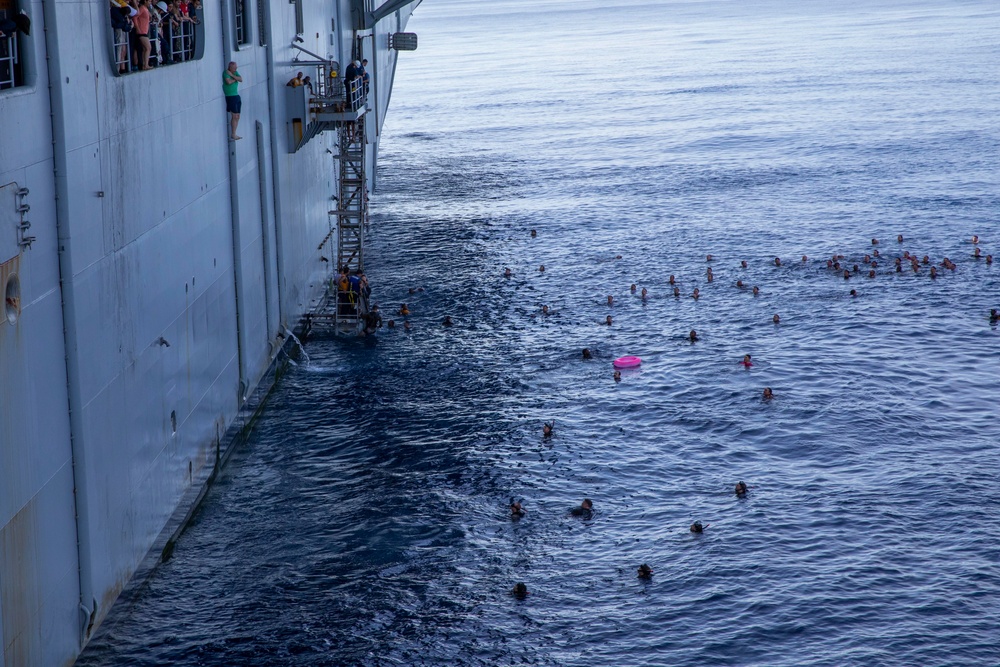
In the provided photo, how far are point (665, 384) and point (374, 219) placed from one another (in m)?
32.0

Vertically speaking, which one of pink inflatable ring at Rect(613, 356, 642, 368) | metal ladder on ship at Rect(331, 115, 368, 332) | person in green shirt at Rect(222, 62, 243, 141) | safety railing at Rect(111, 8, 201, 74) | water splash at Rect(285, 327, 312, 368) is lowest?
pink inflatable ring at Rect(613, 356, 642, 368)

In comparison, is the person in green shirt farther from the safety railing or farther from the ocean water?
the ocean water

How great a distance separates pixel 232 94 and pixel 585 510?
14.8 metres

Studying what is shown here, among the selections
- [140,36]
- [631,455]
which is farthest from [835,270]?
[140,36]

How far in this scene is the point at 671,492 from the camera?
29.8 metres

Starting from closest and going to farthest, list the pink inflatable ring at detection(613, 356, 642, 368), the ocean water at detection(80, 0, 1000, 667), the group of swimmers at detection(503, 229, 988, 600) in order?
the ocean water at detection(80, 0, 1000, 667) < the group of swimmers at detection(503, 229, 988, 600) < the pink inflatable ring at detection(613, 356, 642, 368)

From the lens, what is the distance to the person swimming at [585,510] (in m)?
28.4

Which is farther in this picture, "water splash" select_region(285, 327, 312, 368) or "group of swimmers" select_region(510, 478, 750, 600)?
"water splash" select_region(285, 327, 312, 368)

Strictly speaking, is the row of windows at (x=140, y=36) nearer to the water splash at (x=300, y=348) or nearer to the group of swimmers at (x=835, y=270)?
the water splash at (x=300, y=348)

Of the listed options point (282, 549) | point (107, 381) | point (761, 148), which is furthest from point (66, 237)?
point (761, 148)

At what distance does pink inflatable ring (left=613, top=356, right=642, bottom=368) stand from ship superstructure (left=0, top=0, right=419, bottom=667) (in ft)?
39.6

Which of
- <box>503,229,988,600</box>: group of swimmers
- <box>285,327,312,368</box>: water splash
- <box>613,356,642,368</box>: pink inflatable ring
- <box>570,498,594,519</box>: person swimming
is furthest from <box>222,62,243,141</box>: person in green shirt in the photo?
<box>613,356,642,368</box>: pink inflatable ring

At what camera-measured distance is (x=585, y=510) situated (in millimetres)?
28422

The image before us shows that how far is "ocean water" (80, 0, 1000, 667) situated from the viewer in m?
23.0
